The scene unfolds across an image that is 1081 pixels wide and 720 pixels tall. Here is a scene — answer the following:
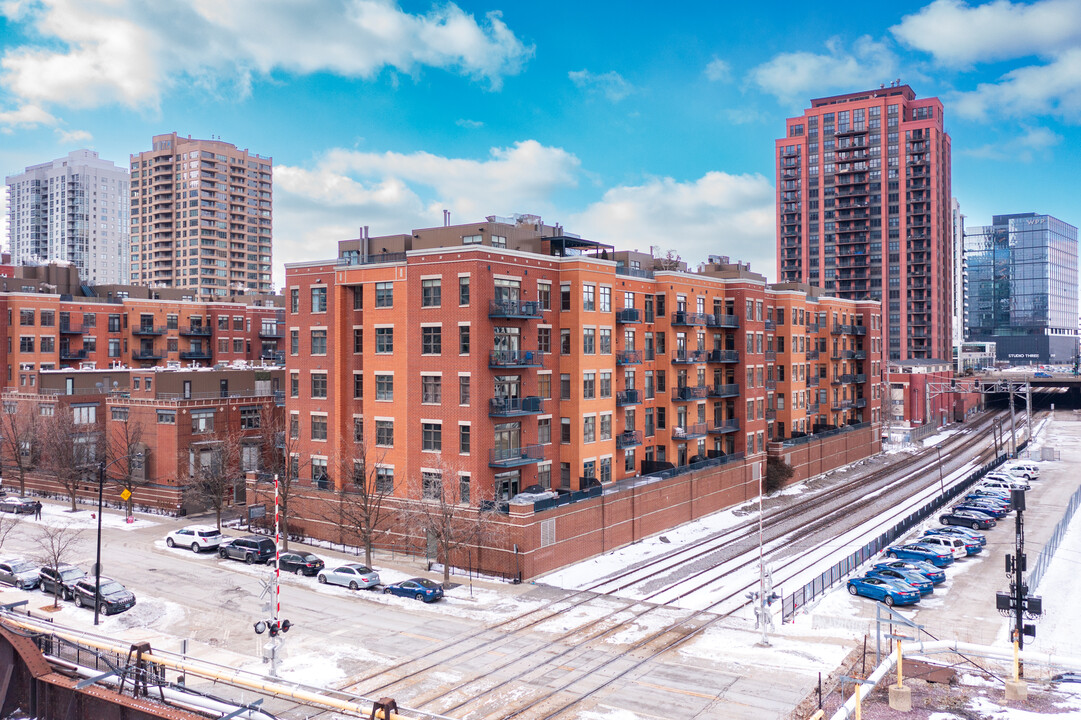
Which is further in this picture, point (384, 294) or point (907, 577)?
point (384, 294)

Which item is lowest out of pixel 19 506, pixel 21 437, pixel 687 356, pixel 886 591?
pixel 886 591

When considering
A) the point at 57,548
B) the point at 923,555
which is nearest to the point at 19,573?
the point at 57,548

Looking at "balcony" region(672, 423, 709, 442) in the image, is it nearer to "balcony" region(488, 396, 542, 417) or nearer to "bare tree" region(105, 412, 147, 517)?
"balcony" region(488, 396, 542, 417)

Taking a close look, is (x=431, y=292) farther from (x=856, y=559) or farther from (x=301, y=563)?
(x=856, y=559)

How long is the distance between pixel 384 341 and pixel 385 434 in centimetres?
612

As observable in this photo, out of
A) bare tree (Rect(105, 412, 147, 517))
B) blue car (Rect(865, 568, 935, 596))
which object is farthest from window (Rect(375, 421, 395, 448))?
blue car (Rect(865, 568, 935, 596))

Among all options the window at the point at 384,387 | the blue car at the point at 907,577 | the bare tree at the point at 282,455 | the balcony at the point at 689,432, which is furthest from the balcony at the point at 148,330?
the blue car at the point at 907,577

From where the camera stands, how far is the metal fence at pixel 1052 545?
43.7 metres

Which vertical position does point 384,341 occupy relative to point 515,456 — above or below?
above

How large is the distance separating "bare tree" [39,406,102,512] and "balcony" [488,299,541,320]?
127ft

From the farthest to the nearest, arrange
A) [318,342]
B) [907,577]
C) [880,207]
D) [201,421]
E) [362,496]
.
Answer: [880,207]
[201,421]
[318,342]
[362,496]
[907,577]

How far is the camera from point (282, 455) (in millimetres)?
62125

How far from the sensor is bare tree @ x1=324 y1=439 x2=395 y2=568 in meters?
47.7

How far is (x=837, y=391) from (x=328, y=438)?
62688 mm
